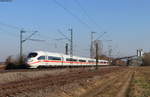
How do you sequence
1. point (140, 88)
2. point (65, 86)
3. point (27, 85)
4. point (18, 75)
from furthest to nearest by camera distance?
point (18, 75) → point (140, 88) → point (27, 85) → point (65, 86)

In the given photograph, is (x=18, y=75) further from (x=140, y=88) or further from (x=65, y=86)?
(x=140, y=88)

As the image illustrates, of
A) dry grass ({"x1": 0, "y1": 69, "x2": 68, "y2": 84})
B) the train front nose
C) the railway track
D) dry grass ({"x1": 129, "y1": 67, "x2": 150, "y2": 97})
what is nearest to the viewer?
the railway track

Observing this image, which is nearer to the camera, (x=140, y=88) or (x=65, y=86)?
(x=65, y=86)

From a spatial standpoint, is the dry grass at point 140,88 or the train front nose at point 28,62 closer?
the dry grass at point 140,88

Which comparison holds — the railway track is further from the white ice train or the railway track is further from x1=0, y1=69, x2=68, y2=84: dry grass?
the white ice train

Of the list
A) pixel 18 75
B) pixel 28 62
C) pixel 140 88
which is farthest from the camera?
pixel 28 62

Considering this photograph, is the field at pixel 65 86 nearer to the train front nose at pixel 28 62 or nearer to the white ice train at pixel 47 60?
the white ice train at pixel 47 60

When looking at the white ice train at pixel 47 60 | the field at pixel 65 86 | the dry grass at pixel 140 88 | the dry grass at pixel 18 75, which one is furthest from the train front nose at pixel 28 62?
the dry grass at pixel 140 88

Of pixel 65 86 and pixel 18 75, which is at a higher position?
pixel 18 75

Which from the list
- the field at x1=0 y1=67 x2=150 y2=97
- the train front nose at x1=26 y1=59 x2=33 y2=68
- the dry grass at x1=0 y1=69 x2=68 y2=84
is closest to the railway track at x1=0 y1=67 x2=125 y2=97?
the field at x1=0 y1=67 x2=150 y2=97

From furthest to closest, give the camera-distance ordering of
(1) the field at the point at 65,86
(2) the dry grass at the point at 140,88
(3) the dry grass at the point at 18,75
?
(3) the dry grass at the point at 18,75
(2) the dry grass at the point at 140,88
(1) the field at the point at 65,86

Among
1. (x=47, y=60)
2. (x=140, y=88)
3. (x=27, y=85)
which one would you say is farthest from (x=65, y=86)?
(x=47, y=60)

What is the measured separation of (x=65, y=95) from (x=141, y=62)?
188 metres

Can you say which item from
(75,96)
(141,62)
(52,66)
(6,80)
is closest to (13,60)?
(52,66)
